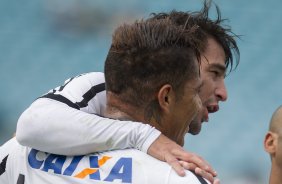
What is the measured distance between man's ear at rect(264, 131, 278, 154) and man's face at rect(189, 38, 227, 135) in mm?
244

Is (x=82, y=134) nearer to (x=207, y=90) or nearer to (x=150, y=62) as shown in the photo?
(x=150, y=62)

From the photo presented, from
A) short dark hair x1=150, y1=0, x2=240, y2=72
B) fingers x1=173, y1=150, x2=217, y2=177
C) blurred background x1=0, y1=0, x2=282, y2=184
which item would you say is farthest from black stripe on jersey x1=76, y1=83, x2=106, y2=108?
blurred background x1=0, y1=0, x2=282, y2=184

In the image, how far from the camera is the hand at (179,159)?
153cm

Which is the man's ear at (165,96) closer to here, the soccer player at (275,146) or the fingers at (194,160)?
the fingers at (194,160)

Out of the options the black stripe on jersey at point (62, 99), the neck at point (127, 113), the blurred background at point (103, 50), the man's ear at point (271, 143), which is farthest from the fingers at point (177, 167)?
the blurred background at point (103, 50)

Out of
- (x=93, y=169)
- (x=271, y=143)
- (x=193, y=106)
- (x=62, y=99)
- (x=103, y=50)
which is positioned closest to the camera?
(x=93, y=169)

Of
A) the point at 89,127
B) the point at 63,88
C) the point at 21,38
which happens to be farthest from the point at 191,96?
the point at 21,38

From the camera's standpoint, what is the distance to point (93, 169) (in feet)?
5.26

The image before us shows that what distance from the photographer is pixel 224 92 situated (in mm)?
2744

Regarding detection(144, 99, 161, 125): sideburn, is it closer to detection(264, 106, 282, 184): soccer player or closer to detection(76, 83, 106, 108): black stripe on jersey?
detection(76, 83, 106, 108): black stripe on jersey

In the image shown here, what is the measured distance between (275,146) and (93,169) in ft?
3.78

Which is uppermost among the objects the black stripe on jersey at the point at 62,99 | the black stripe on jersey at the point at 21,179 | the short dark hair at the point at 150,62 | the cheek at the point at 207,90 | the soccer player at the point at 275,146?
the cheek at the point at 207,90

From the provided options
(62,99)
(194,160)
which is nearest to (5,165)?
(62,99)

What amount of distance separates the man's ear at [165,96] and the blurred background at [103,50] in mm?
3755
